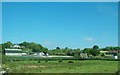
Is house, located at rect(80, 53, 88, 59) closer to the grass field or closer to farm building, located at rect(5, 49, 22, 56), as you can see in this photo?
farm building, located at rect(5, 49, 22, 56)

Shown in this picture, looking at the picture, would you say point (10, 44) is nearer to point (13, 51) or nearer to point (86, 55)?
point (13, 51)

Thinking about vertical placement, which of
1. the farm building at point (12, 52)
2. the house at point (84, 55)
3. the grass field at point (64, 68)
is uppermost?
the farm building at point (12, 52)

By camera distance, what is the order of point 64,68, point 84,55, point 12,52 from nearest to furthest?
point 64,68
point 12,52
point 84,55

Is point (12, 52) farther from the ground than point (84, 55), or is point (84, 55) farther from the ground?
point (12, 52)

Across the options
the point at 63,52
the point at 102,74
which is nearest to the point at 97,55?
the point at 63,52

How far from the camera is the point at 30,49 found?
59500mm

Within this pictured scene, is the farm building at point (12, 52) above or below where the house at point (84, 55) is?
above

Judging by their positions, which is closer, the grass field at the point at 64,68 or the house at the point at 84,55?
the grass field at the point at 64,68

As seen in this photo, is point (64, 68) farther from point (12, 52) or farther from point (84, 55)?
point (84, 55)

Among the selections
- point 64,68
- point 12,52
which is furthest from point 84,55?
point 64,68

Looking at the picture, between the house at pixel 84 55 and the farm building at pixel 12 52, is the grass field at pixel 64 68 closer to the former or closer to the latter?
the farm building at pixel 12 52

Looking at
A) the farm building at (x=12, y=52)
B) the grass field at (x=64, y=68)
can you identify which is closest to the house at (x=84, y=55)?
the farm building at (x=12, y=52)

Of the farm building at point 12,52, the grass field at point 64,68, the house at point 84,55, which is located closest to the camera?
the grass field at point 64,68

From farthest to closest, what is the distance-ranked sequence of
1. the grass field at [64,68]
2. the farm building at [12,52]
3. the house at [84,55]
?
the house at [84,55], the farm building at [12,52], the grass field at [64,68]
